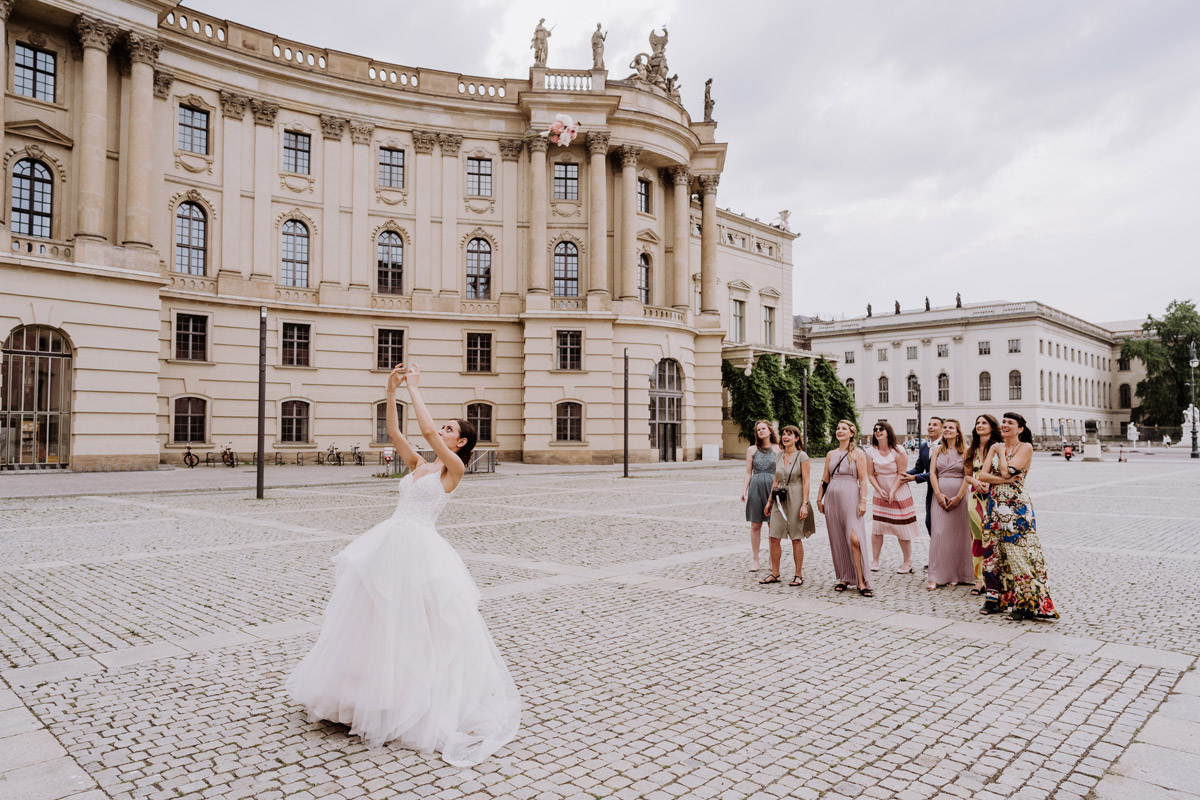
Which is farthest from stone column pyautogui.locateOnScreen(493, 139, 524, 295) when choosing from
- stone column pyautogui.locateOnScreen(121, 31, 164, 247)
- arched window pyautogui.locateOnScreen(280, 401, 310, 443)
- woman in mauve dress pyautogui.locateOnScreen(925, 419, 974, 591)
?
woman in mauve dress pyautogui.locateOnScreen(925, 419, 974, 591)

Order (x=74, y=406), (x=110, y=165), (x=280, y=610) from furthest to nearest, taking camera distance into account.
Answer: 1. (x=110, y=165)
2. (x=74, y=406)
3. (x=280, y=610)

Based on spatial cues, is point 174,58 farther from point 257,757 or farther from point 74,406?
point 257,757

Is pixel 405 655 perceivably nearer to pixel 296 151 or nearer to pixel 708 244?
pixel 296 151

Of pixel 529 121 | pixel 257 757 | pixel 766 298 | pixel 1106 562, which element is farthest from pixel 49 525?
pixel 766 298

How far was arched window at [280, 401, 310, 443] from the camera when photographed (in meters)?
34.6

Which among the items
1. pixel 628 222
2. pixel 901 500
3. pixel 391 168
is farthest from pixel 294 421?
pixel 901 500

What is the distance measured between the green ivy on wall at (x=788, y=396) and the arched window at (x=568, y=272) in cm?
1114

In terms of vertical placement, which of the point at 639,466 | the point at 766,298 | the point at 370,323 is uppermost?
the point at 766,298

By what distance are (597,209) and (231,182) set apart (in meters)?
15.9

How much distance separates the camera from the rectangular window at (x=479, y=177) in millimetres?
38875

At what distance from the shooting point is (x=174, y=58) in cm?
3183

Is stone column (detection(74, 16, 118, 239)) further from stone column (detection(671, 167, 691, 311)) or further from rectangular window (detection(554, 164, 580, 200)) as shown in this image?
stone column (detection(671, 167, 691, 311))

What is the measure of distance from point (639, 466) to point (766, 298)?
24.7 metres

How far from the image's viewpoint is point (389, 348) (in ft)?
122
